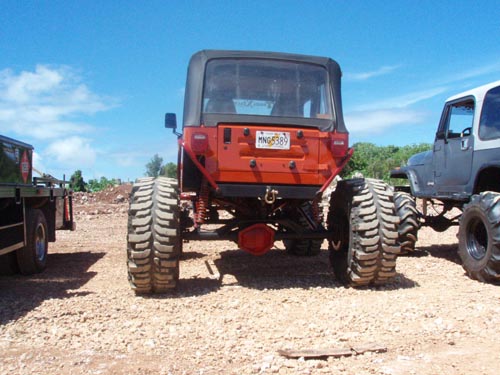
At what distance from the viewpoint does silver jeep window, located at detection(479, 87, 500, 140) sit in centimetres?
750

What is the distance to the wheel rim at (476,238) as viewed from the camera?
7109 mm

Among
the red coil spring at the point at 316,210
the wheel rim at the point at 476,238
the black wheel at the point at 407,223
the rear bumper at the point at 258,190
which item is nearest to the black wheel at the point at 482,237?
the wheel rim at the point at 476,238

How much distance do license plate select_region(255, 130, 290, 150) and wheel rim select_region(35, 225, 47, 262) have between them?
391cm

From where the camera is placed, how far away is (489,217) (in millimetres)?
6535

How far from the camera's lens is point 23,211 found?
7.25 m

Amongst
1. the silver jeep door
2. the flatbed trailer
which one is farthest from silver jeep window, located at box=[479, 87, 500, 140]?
the flatbed trailer

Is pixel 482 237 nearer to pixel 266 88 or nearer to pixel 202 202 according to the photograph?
pixel 266 88

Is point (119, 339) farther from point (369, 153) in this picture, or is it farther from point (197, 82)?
point (369, 153)

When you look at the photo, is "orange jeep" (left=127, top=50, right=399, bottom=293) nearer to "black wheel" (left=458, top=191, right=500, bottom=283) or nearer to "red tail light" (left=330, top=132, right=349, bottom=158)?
"red tail light" (left=330, top=132, right=349, bottom=158)

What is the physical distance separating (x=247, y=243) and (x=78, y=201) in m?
23.7

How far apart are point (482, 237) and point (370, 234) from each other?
7.04ft

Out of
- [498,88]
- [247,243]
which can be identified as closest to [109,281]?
[247,243]

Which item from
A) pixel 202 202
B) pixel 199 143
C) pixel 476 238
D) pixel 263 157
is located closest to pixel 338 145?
pixel 263 157

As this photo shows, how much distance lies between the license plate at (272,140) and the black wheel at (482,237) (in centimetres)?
266
